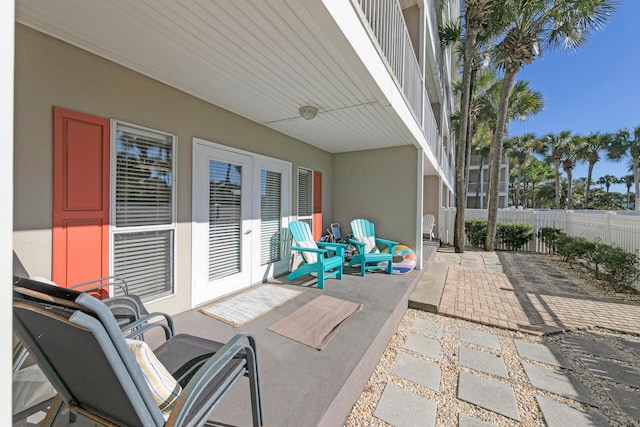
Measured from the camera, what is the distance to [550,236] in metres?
8.08

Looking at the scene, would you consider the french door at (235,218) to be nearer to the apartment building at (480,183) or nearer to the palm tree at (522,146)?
the apartment building at (480,183)

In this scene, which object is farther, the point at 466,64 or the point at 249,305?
the point at 466,64

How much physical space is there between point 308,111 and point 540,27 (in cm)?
789

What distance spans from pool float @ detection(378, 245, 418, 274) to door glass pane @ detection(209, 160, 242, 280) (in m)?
2.76

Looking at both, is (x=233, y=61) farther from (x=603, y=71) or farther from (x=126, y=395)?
(x=603, y=71)

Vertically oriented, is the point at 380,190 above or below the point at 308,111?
below

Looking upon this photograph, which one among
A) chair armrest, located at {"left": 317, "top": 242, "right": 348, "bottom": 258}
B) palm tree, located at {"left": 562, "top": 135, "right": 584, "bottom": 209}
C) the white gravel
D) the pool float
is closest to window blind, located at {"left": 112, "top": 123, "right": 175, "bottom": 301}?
the white gravel

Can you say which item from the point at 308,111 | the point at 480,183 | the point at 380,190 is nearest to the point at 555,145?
the point at 480,183

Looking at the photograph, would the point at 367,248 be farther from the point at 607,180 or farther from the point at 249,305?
the point at 607,180

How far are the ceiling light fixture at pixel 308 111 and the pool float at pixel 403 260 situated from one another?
2.99 metres

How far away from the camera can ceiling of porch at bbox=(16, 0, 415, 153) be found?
1747 mm

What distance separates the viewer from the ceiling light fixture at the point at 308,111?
11.3ft

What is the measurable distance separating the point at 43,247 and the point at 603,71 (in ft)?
91.1
